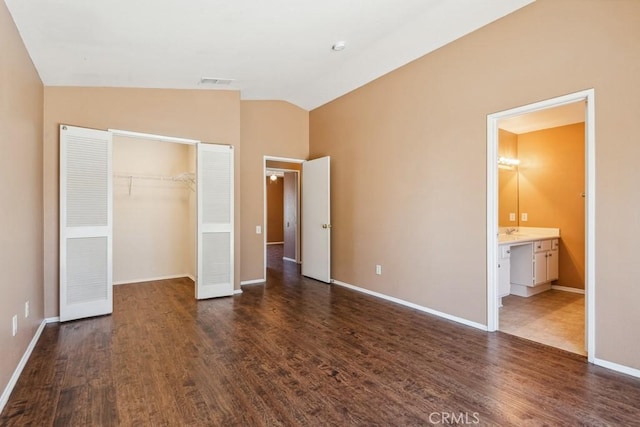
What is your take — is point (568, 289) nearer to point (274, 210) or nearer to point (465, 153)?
point (465, 153)

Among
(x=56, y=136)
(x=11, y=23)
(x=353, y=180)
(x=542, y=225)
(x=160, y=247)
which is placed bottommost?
(x=160, y=247)

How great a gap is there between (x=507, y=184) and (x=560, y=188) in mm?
747

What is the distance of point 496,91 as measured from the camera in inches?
131

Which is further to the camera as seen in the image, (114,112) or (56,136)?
(114,112)

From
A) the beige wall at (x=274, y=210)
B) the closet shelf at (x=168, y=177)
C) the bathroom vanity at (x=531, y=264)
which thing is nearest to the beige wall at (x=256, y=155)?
the closet shelf at (x=168, y=177)

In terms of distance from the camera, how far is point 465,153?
3627 mm

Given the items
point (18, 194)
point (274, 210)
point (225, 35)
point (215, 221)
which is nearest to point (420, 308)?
point (215, 221)

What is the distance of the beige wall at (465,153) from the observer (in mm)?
2543

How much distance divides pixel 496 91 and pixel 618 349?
2.46 metres

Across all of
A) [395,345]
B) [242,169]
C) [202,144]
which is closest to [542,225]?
[395,345]

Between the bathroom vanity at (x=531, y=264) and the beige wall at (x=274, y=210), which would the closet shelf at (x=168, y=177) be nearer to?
the bathroom vanity at (x=531, y=264)

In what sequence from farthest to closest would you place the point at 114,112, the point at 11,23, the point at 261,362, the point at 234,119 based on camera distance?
the point at 234,119
the point at 114,112
the point at 261,362
the point at 11,23

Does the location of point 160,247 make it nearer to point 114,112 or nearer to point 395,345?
point 114,112

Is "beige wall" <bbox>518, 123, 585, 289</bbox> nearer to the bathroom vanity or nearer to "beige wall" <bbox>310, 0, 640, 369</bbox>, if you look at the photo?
the bathroom vanity
